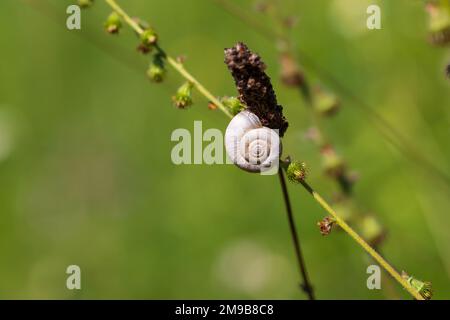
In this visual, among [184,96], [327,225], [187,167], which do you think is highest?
[187,167]

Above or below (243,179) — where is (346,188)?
below

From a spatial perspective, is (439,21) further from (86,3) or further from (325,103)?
(86,3)

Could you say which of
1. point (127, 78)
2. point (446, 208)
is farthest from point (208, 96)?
point (127, 78)

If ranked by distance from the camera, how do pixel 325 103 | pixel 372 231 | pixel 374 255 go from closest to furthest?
pixel 374 255, pixel 372 231, pixel 325 103

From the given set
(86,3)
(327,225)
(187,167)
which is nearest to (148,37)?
(86,3)

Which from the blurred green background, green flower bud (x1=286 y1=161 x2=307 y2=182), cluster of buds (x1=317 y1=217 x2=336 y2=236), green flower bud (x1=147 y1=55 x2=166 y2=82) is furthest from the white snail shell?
the blurred green background

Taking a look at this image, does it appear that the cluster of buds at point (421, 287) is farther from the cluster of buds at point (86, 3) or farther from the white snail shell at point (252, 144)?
the cluster of buds at point (86, 3)
